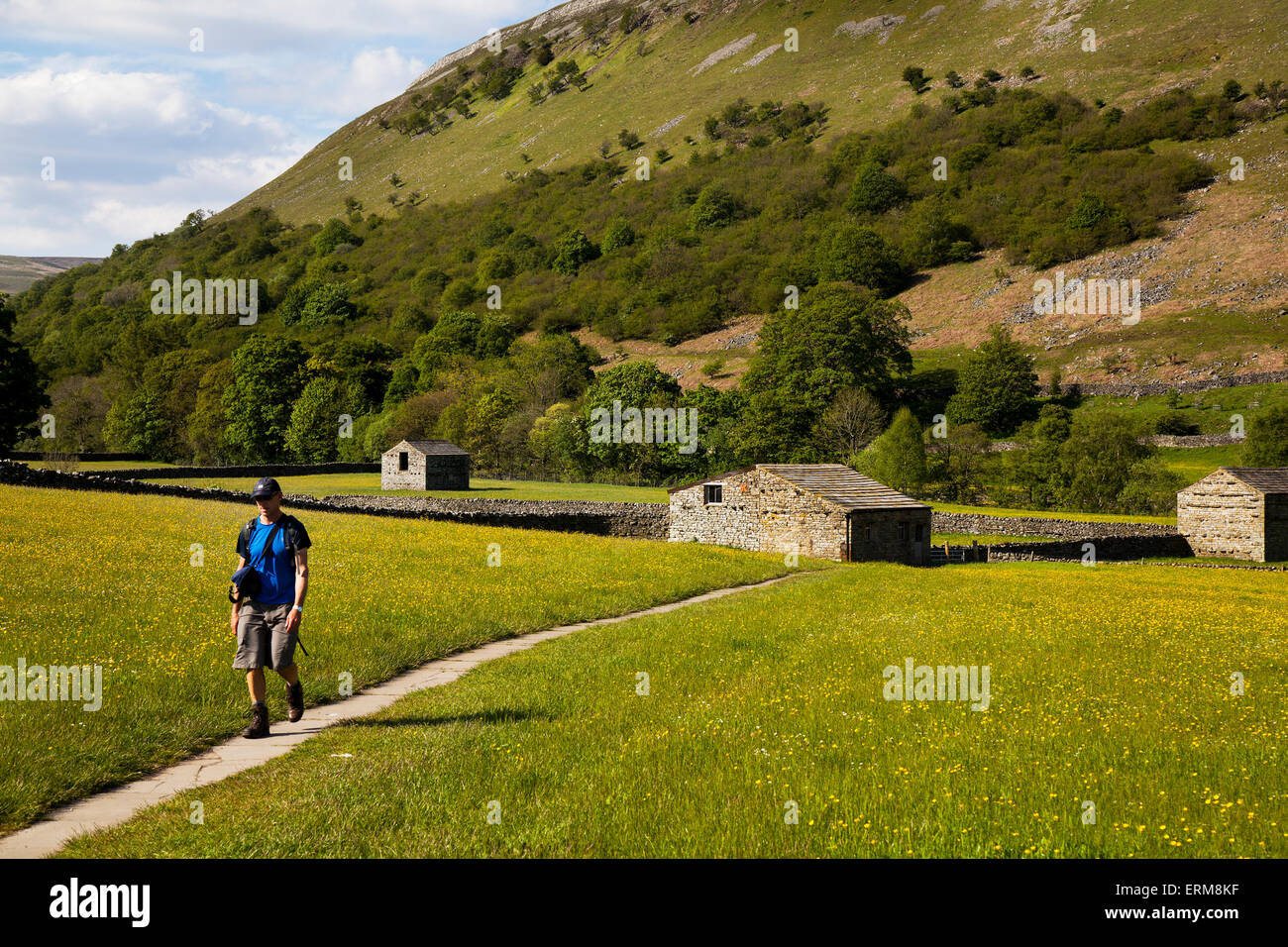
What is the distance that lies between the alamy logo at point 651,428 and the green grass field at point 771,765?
228ft

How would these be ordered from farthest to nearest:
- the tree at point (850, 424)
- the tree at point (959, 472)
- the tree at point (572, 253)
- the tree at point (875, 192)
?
the tree at point (572, 253) < the tree at point (875, 192) < the tree at point (850, 424) < the tree at point (959, 472)

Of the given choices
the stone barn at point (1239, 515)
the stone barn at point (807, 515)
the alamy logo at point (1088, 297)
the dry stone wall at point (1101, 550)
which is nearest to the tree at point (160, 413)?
the stone barn at point (807, 515)

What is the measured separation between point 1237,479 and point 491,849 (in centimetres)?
5994

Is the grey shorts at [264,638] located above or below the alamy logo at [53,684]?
above

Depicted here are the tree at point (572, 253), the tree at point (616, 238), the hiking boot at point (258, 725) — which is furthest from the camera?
the tree at point (616, 238)

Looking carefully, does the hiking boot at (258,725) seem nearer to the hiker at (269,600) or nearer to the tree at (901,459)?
the hiker at (269,600)

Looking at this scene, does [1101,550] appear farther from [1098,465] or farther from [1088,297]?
[1088,297]

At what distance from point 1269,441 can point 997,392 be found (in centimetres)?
2842

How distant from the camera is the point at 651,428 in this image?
281ft

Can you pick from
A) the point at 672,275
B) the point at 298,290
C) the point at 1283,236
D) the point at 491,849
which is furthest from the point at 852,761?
the point at 298,290

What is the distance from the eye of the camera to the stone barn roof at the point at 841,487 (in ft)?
141

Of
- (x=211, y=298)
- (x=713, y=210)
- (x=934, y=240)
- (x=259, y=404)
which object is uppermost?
(x=713, y=210)
